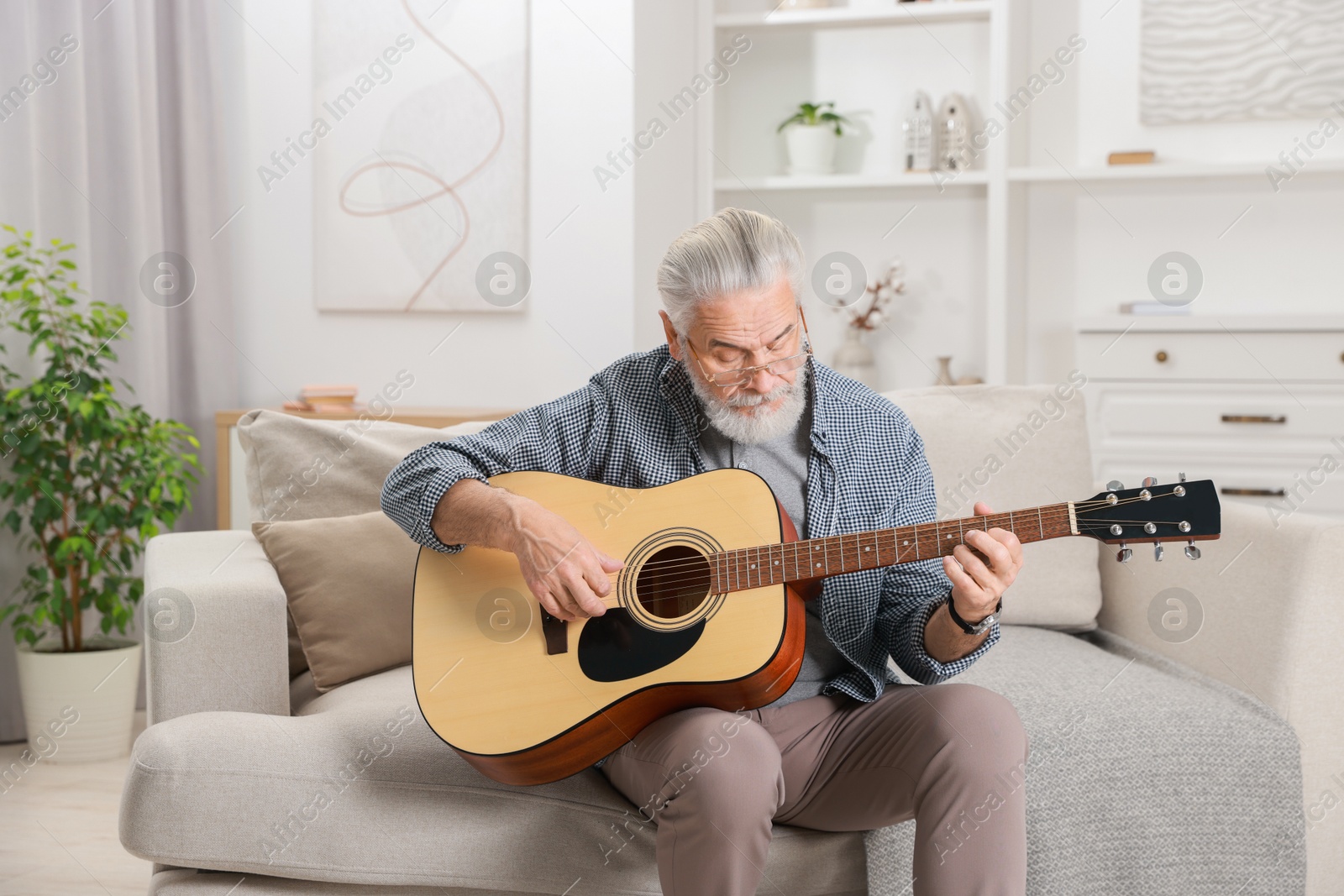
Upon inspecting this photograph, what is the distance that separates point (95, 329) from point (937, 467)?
83.2 inches

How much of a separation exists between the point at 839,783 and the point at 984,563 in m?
0.34

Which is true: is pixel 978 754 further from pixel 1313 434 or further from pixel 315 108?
pixel 315 108

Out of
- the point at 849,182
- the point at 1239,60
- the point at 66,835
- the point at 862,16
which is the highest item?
the point at 862,16

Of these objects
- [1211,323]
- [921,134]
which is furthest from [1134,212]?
[921,134]

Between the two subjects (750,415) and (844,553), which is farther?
(750,415)

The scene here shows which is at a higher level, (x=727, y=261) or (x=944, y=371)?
(x=727, y=261)

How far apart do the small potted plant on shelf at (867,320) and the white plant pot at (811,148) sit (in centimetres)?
41

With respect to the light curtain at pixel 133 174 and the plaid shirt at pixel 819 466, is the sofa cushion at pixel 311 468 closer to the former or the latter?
the plaid shirt at pixel 819 466

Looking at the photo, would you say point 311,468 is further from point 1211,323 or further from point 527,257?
Result: point 1211,323

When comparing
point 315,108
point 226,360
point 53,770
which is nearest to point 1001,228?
point 315,108

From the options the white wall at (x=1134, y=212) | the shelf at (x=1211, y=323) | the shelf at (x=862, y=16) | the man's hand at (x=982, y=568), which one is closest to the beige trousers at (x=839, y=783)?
the man's hand at (x=982, y=568)

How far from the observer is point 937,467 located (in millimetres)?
2021

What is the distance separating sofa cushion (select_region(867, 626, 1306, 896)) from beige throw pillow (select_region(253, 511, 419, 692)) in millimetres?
969

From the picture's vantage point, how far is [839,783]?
1.35 m
